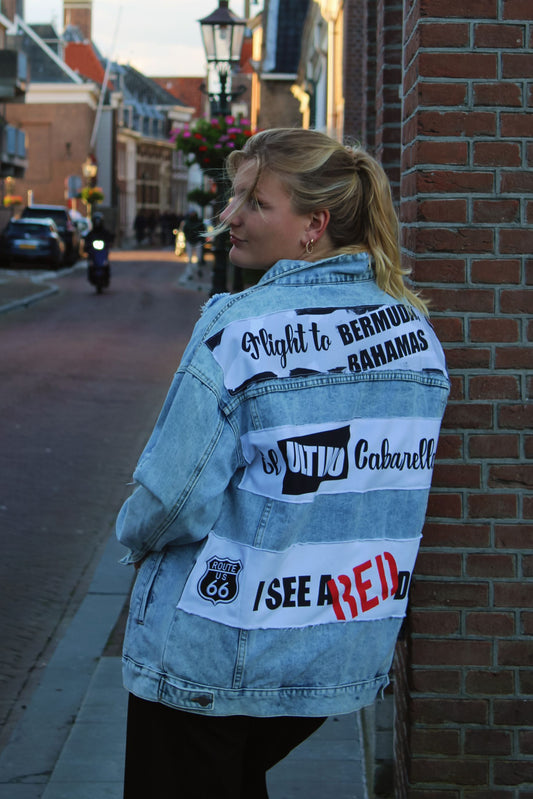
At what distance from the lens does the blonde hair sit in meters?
1.92

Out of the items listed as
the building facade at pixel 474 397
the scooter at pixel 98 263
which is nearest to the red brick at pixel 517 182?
the building facade at pixel 474 397

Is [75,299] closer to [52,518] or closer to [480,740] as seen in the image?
[52,518]

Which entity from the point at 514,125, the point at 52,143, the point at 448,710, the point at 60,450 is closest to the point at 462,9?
the point at 514,125

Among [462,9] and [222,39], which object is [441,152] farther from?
[222,39]

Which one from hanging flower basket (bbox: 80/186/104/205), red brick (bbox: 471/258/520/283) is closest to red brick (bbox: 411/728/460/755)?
red brick (bbox: 471/258/520/283)

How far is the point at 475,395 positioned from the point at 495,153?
1.91 feet

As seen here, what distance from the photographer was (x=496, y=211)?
9.15 feet

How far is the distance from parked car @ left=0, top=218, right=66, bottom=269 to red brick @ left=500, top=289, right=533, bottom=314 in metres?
33.6

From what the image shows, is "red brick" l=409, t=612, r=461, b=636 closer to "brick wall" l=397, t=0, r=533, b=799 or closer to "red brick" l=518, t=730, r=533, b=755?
"brick wall" l=397, t=0, r=533, b=799

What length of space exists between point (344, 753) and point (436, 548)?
106 cm

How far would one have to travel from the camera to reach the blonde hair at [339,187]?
1924 mm

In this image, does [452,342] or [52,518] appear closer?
[452,342]

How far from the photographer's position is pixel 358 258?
1.98 m

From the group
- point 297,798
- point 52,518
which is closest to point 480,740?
point 297,798
